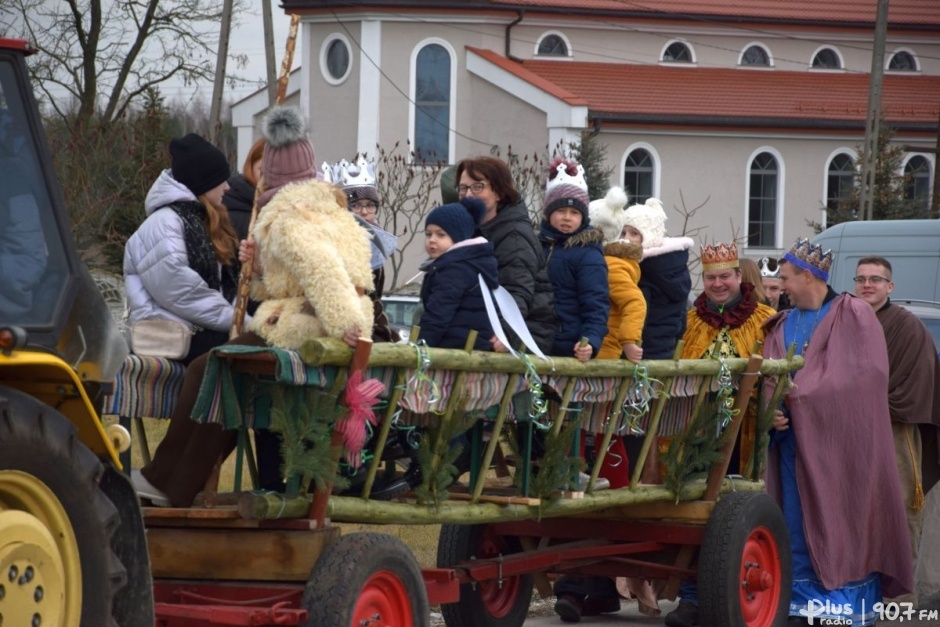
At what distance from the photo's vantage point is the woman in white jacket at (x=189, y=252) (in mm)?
6258

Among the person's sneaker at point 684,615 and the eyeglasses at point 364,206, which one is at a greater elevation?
the eyeglasses at point 364,206

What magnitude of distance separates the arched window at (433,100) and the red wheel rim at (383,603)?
3253cm

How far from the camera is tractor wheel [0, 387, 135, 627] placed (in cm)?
399

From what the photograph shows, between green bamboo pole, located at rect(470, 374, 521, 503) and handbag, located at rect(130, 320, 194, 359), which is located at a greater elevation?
handbag, located at rect(130, 320, 194, 359)

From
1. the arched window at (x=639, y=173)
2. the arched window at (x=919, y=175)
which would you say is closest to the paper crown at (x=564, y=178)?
the arched window at (x=639, y=173)

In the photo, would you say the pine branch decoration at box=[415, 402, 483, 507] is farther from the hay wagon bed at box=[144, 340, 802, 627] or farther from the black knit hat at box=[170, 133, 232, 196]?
the black knit hat at box=[170, 133, 232, 196]

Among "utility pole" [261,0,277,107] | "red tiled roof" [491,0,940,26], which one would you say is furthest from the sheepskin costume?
"red tiled roof" [491,0,940,26]

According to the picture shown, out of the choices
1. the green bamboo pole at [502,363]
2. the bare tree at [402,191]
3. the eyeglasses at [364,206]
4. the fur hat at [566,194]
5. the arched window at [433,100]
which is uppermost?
the arched window at [433,100]

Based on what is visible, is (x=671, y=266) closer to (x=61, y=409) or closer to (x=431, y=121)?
(x=61, y=409)

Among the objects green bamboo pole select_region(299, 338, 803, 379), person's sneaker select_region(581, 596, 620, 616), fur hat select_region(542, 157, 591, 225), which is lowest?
person's sneaker select_region(581, 596, 620, 616)

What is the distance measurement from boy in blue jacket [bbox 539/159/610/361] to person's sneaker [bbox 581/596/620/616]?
2.16 metres

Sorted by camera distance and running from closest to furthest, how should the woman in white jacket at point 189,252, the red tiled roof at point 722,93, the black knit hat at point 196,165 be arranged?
the woman in white jacket at point 189,252, the black knit hat at point 196,165, the red tiled roof at point 722,93

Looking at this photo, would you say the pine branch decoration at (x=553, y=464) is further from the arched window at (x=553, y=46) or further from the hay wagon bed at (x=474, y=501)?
the arched window at (x=553, y=46)

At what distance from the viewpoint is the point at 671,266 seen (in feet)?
27.1
